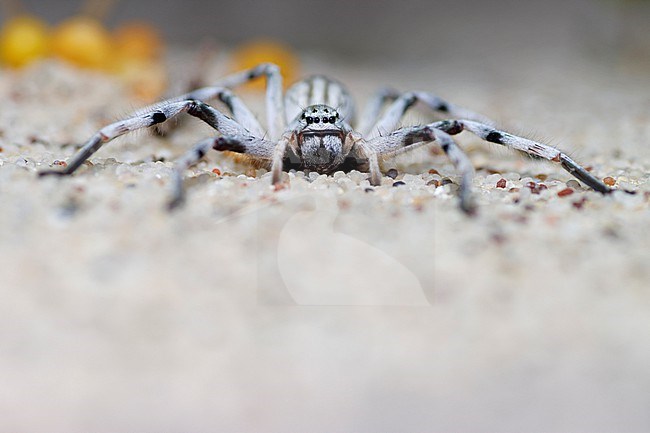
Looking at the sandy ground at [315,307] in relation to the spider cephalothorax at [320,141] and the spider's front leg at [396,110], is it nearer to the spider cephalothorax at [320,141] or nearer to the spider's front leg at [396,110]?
the spider cephalothorax at [320,141]

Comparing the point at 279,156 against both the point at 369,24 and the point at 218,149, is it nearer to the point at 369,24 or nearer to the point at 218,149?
the point at 218,149

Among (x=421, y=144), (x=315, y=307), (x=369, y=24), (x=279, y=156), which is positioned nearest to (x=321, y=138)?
(x=279, y=156)

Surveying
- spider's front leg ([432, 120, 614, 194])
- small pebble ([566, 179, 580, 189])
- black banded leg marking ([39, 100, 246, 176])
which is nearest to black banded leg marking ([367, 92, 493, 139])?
spider's front leg ([432, 120, 614, 194])

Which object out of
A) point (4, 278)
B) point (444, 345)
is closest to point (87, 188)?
point (4, 278)

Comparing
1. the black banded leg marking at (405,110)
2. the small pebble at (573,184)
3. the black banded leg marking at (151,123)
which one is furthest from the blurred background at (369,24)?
the black banded leg marking at (151,123)

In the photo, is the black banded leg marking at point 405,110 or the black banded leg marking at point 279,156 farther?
the black banded leg marking at point 405,110

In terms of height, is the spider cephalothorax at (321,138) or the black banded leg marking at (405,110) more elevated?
the black banded leg marking at (405,110)

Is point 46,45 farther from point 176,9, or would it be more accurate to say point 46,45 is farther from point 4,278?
point 4,278
